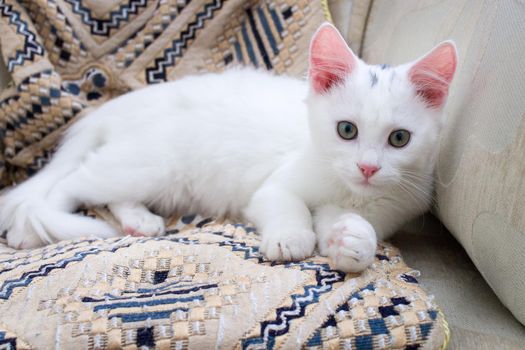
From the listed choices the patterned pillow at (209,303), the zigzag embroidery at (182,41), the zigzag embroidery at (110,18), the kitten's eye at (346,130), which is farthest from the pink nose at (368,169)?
the zigzag embroidery at (110,18)

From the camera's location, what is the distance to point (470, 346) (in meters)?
0.96

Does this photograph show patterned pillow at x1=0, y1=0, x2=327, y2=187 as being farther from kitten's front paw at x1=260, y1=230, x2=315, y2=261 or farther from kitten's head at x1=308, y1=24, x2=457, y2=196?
kitten's front paw at x1=260, y1=230, x2=315, y2=261

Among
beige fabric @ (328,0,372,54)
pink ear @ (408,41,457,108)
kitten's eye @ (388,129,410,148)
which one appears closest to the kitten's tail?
kitten's eye @ (388,129,410,148)

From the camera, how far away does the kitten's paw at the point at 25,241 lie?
1549mm

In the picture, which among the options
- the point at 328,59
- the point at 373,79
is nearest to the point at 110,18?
the point at 328,59

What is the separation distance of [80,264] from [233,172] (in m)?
0.64

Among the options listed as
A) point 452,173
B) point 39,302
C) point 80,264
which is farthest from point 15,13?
point 452,173

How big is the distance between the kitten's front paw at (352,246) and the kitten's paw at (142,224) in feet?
2.29

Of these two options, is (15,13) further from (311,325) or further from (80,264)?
(311,325)

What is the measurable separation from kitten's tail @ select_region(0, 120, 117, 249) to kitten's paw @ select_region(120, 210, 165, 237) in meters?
0.05

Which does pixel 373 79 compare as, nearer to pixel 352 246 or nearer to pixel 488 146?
pixel 488 146

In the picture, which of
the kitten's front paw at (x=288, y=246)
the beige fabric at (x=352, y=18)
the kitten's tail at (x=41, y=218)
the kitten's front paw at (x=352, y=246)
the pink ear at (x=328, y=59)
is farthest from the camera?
the beige fabric at (x=352, y=18)

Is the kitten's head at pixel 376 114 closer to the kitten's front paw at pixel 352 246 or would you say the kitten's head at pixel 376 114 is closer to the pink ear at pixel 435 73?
the pink ear at pixel 435 73

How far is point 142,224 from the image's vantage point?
162 cm
